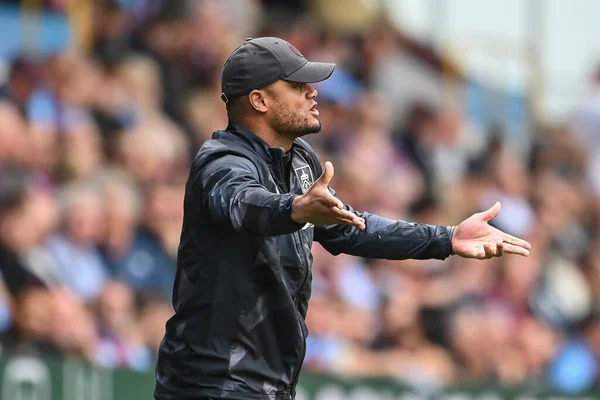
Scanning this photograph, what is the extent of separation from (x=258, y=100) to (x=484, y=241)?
1.02 metres

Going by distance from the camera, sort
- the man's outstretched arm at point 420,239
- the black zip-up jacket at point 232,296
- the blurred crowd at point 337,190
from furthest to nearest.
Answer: the blurred crowd at point 337,190 < the man's outstretched arm at point 420,239 < the black zip-up jacket at point 232,296

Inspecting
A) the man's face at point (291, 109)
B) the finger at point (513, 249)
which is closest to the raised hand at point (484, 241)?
the finger at point (513, 249)

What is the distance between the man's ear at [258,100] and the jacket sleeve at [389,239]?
1.69 ft

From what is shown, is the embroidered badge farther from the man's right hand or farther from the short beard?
the man's right hand

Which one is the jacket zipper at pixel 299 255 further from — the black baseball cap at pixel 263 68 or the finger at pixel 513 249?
the finger at pixel 513 249

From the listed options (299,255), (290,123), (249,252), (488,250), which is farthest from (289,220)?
(488,250)

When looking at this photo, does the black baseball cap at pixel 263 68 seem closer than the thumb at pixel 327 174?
No

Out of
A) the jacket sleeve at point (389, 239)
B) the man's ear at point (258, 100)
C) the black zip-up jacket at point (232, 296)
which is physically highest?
the man's ear at point (258, 100)

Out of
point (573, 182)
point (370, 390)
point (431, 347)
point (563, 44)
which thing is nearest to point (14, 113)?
point (370, 390)

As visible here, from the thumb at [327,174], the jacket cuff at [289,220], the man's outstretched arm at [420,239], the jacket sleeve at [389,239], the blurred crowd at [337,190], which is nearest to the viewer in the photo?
the thumb at [327,174]

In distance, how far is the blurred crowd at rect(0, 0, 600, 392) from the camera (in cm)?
925

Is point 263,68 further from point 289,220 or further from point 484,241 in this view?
point 484,241

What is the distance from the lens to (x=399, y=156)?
43.7 feet

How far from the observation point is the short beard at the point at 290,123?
17.9ft
